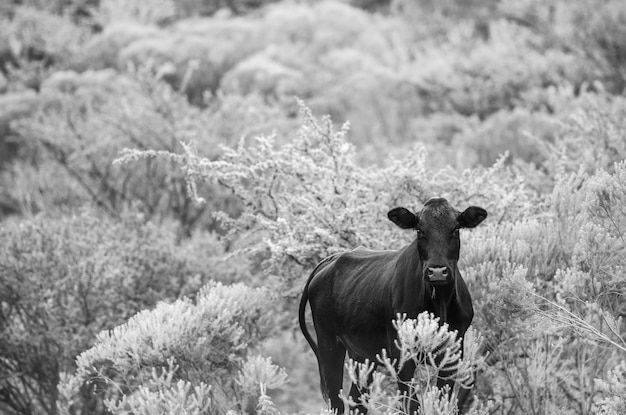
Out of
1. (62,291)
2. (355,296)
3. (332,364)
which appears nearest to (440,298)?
(355,296)

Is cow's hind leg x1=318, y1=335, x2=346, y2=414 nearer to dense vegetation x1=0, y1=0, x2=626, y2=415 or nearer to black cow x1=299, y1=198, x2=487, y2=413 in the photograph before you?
black cow x1=299, y1=198, x2=487, y2=413

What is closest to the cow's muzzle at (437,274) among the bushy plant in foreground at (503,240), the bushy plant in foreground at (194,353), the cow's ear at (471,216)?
the cow's ear at (471,216)

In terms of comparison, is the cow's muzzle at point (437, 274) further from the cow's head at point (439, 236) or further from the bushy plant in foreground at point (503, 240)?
the bushy plant in foreground at point (503, 240)

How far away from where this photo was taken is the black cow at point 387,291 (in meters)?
4.70

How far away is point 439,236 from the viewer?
468 cm

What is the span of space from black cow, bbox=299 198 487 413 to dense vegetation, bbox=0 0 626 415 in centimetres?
37

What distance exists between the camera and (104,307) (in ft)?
31.2

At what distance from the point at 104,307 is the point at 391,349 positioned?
5.44 m

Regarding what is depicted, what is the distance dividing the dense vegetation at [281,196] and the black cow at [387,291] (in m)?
0.37

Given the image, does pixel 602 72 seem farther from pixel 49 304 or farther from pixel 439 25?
pixel 49 304

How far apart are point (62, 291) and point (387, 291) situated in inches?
222

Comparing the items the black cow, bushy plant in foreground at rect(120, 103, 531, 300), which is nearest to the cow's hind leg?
the black cow

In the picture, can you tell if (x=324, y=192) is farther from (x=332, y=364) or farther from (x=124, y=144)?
(x=124, y=144)

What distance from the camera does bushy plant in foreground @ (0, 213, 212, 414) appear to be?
936cm
